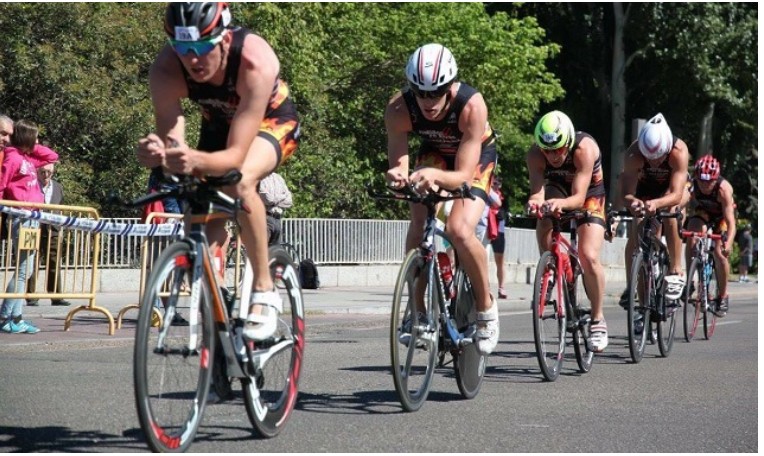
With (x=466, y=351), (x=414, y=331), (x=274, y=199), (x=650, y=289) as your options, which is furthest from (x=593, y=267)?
(x=274, y=199)

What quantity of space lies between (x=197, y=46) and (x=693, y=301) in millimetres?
8599

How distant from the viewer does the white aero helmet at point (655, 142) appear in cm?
1185

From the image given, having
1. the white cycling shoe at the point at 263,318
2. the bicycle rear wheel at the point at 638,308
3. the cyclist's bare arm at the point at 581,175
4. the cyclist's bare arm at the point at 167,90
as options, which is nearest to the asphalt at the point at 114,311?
the cyclist's bare arm at the point at 581,175

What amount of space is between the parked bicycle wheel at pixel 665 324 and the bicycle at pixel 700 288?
0.66 metres

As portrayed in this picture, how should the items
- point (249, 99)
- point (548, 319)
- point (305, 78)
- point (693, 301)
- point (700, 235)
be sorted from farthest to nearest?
point (305, 78)
point (700, 235)
point (693, 301)
point (548, 319)
point (249, 99)

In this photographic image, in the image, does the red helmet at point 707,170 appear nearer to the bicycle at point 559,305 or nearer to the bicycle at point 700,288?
the bicycle at point 700,288

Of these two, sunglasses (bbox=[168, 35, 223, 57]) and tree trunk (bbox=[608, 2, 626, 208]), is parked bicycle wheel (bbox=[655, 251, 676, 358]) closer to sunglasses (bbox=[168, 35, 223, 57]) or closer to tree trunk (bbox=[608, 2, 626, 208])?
sunglasses (bbox=[168, 35, 223, 57])

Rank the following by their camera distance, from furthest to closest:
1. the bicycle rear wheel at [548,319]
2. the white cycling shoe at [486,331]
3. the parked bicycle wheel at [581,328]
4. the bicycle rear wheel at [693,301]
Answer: the bicycle rear wheel at [693,301], the parked bicycle wheel at [581,328], the bicycle rear wheel at [548,319], the white cycling shoe at [486,331]

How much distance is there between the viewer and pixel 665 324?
12.0m

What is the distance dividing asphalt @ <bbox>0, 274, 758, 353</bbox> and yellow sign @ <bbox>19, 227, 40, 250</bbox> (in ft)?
2.41

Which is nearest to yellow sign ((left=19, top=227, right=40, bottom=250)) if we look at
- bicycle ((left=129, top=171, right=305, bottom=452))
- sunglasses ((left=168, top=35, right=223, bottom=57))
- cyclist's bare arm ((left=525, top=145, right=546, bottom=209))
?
cyclist's bare arm ((left=525, top=145, right=546, bottom=209))

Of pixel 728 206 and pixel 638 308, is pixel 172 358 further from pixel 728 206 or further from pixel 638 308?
pixel 728 206

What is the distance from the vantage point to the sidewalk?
11398 mm

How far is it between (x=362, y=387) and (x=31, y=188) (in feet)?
16.7
